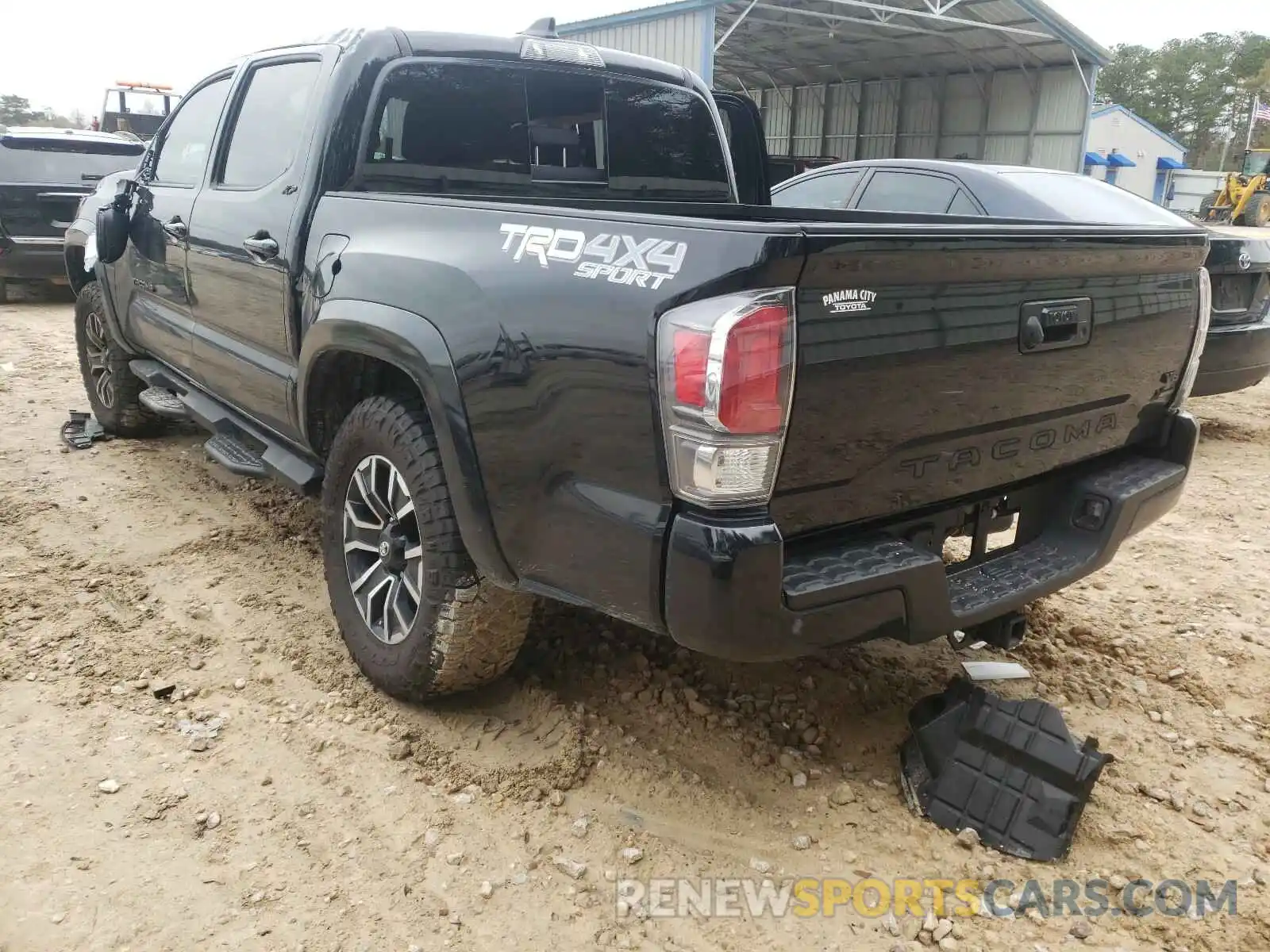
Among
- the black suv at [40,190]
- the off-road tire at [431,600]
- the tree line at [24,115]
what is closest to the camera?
the off-road tire at [431,600]

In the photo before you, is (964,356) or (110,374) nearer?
(964,356)

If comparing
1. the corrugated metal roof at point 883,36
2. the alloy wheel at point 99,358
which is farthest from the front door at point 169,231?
the corrugated metal roof at point 883,36

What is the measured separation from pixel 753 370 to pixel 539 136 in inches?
83.2

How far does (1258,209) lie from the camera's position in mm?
28172

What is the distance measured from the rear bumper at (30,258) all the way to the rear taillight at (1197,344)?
10451mm

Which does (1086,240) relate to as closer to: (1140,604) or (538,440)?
(538,440)

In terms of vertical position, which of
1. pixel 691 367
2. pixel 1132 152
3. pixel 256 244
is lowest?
pixel 691 367

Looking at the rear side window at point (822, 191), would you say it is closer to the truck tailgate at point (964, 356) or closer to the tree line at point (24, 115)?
the truck tailgate at point (964, 356)

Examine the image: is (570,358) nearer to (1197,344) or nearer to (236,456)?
(1197,344)

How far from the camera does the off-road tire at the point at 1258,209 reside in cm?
2802

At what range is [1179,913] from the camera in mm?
2258

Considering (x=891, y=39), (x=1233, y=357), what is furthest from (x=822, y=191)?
(x=891, y=39)

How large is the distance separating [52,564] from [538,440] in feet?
9.05

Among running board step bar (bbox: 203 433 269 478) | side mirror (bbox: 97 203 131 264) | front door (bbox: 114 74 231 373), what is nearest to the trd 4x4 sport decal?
running board step bar (bbox: 203 433 269 478)
